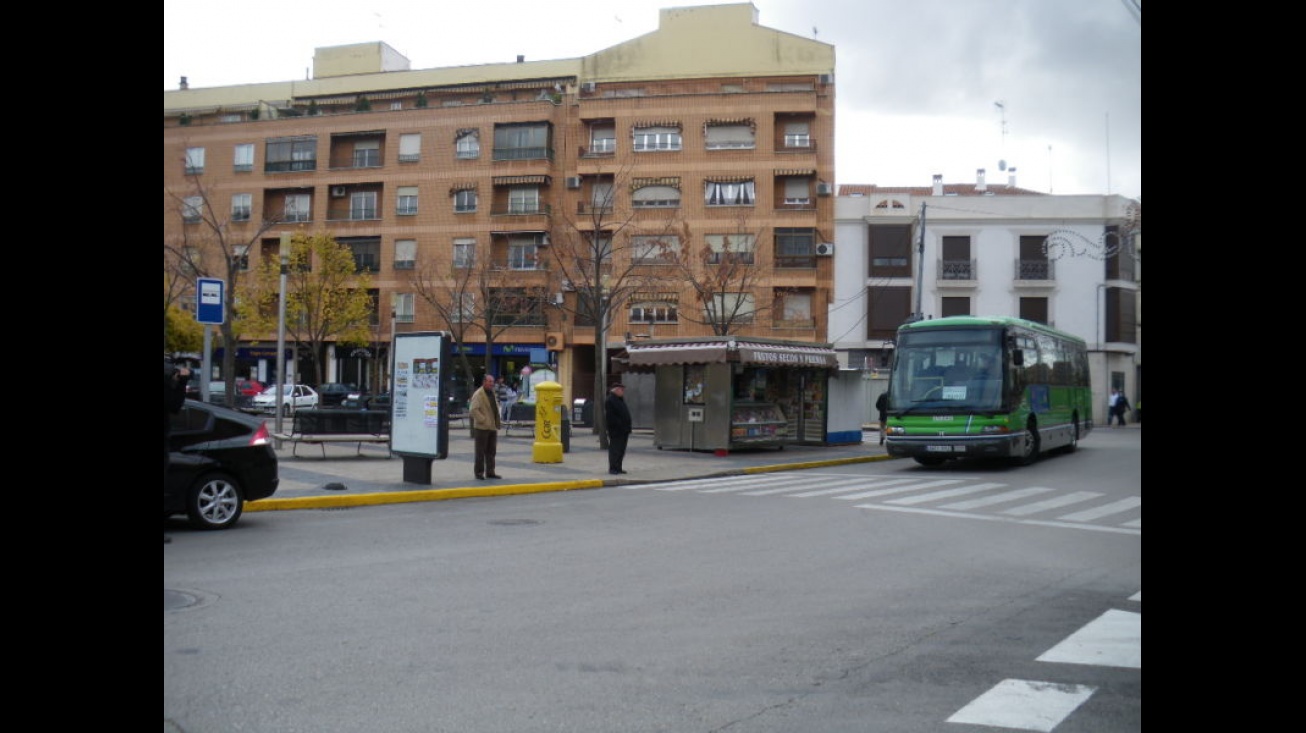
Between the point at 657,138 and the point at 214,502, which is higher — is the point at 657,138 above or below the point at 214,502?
above

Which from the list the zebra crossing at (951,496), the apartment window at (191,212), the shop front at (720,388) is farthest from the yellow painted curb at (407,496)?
the shop front at (720,388)

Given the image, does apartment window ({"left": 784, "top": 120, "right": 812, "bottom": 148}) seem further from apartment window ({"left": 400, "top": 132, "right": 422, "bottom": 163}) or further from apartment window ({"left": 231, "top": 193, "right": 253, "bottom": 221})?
apartment window ({"left": 231, "top": 193, "right": 253, "bottom": 221})

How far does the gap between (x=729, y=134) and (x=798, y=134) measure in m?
3.21

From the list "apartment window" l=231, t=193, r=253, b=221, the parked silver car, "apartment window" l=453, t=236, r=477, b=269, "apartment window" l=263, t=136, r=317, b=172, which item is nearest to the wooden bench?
the parked silver car

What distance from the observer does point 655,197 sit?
163 ft

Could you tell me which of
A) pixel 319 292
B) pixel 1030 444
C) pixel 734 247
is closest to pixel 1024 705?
pixel 1030 444

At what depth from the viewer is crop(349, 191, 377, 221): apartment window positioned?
173 feet

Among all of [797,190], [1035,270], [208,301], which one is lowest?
[208,301]

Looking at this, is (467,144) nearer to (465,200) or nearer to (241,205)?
(465,200)

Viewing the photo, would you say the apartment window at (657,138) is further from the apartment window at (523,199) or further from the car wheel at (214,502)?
the car wheel at (214,502)

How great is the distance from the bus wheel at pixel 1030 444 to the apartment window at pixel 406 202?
36.5 metres
